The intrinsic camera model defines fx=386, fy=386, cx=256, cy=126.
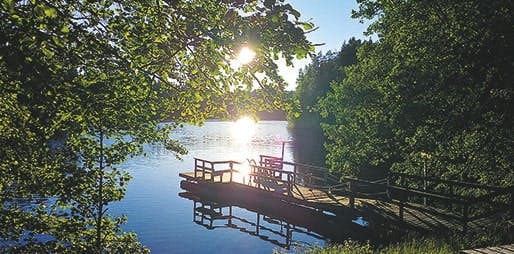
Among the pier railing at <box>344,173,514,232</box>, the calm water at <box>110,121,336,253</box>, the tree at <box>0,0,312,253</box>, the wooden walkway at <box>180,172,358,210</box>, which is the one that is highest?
the tree at <box>0,0,312,253</box>

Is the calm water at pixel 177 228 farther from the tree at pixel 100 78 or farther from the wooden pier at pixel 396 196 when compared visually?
the tree at pixel 100 78

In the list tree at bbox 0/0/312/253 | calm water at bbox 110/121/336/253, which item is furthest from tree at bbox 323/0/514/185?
tree at bbox 0/0/312/253

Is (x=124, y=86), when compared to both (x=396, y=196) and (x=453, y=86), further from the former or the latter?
(x=396, y=196)

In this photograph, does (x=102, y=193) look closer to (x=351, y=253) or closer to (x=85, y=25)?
(x=85, y=25)

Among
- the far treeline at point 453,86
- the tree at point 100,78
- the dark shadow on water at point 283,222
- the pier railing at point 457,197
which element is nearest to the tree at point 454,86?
the far treeline at point 453,86

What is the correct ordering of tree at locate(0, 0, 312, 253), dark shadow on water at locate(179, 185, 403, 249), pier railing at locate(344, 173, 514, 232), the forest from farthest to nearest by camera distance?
dark shadow on water at locate(179, 185, 403, 249)
pier railing at locate(344, 173, 514, 232)
the forest
tree at locate(0, 0, 312, 253)

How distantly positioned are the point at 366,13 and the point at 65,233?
50.0 feet

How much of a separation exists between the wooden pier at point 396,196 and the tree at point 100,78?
438 inches

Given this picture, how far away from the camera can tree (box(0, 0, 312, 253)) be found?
133 inches

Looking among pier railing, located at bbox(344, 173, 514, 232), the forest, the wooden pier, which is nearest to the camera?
the forest

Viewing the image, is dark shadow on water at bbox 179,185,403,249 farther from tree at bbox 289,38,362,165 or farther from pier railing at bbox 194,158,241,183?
tree at bbox 289,38,362,165

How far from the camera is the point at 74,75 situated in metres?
4.41

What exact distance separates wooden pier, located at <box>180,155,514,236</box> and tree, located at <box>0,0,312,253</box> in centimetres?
1113

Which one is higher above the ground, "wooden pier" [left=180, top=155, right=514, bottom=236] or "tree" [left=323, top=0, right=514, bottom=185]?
"tree" [left=323, top=0, right=514, bottom=185]
